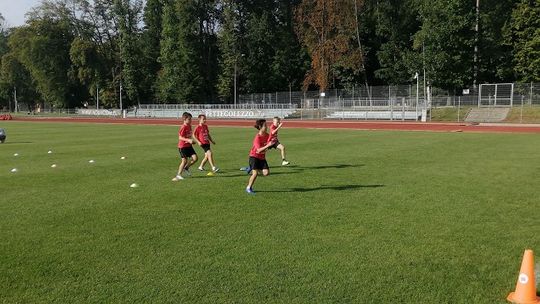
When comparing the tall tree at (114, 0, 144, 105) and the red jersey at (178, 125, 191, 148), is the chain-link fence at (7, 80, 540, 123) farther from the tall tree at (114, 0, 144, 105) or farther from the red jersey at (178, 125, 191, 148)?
the red jersey at (178, 125, 191, 148)

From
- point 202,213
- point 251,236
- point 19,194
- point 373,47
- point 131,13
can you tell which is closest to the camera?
point 251,236

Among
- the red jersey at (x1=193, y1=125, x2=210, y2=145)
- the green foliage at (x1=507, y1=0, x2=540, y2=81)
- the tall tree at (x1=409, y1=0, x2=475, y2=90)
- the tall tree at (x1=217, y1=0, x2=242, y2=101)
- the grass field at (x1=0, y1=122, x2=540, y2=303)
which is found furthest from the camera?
the tall tree at (x1=217, y1=0, x2=242, y2=101)

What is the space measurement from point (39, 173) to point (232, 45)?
185 ft

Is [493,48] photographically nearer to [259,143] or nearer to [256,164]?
[259,143]

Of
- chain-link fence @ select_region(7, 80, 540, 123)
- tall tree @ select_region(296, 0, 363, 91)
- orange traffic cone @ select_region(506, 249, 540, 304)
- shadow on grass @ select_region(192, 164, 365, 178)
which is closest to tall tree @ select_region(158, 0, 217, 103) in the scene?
chain-link fence @ select_region(7, 80, 540, 123)

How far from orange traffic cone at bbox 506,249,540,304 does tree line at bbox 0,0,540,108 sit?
152 feet

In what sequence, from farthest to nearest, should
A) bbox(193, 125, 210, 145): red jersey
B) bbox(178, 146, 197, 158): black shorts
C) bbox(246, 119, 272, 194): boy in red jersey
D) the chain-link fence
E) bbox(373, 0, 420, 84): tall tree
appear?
bbox(373, 0, 420, 84): tall tree < the chain-link fence < bbox(193, 125, 210, 145): red jersey < bbox(178, 146, 197, 158): black shorts < bbox(246, 119, 272, 194): boy in red jersey

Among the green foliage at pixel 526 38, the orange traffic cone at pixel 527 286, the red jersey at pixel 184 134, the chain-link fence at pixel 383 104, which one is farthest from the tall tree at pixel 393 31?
the orange traffic cone at pixel 527 286

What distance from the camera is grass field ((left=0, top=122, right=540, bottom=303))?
4.70 metres

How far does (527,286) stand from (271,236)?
3.17m

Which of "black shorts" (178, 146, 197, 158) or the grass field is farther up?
"black shorts" (178, 146, 197, 158)

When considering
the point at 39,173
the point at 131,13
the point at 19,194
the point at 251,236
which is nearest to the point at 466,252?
the point at 251,236

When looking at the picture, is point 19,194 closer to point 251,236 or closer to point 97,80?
point 251,236

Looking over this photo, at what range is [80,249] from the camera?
5.91 metres
